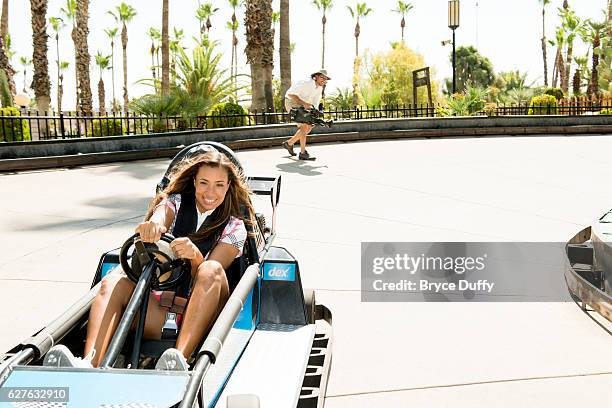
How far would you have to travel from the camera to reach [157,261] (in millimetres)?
3131

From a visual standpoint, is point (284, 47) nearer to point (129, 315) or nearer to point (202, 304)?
point (202, 304)

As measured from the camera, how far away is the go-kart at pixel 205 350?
2.38 metres

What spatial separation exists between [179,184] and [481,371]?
6.13 feet

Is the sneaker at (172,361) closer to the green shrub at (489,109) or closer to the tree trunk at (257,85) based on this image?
the tree trunk at (257,85)

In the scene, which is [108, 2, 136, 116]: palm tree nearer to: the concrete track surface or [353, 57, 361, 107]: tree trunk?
[353, 57, 361, 107]: tree trunk

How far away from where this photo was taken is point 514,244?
642 cm

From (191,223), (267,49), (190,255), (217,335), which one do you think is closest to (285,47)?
(267,49)

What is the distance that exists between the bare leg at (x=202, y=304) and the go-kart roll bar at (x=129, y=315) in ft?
0.66

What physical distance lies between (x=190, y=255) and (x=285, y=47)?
822 inches

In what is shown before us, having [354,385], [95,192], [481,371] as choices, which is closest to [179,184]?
→ [354,385]

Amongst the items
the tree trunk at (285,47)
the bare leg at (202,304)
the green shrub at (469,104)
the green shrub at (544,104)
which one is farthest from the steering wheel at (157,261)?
the green shrub at (544,104)

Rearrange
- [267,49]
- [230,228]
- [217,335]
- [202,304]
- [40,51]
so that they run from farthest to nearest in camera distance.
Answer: [267,49] < [40,51] < [230,228] < [202,304] < [217,335]

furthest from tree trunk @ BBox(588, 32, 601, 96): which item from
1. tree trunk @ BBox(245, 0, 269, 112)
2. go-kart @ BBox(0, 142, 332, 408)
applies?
go-kart @ BBox(0, 142, 332, 408)

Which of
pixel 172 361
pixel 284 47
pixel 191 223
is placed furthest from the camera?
pixel 284 47
